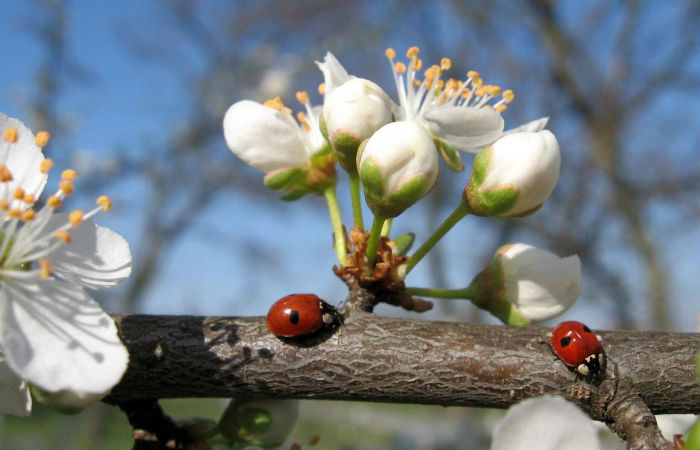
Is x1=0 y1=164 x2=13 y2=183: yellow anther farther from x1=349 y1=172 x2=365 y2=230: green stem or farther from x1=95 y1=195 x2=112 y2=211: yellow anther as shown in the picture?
x1=349 y1=172 x2=365 y2=230: green stem

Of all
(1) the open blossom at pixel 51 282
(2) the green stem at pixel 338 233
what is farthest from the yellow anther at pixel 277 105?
(1) the open blossom at pixel 51 282

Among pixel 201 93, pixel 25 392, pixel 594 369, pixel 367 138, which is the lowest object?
pixel 25 392

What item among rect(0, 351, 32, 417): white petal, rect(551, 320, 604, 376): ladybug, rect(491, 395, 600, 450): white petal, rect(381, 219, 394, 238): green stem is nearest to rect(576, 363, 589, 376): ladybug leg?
rect(551, 320, 604, 376): ladybug

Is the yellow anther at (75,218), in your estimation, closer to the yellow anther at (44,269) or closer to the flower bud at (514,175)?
the yellow anther at (44,269)

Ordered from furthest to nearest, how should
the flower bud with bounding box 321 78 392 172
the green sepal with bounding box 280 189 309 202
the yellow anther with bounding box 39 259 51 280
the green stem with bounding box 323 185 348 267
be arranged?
the green sepal with bounding box 280 189 309 202 < the green stem with bounding box 323 185 348 267 < the flower bud with bounding box 321 78 392 172 < the yellow anther with bounding box 39 259 51 280

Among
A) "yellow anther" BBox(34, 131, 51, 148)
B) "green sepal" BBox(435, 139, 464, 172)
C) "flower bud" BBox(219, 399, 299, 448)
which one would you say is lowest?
"flower bud" BBox(219, 399, 299, 448)

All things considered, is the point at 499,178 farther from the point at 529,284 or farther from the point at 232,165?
the point at 232,165

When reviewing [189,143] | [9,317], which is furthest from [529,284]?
[189,143]
